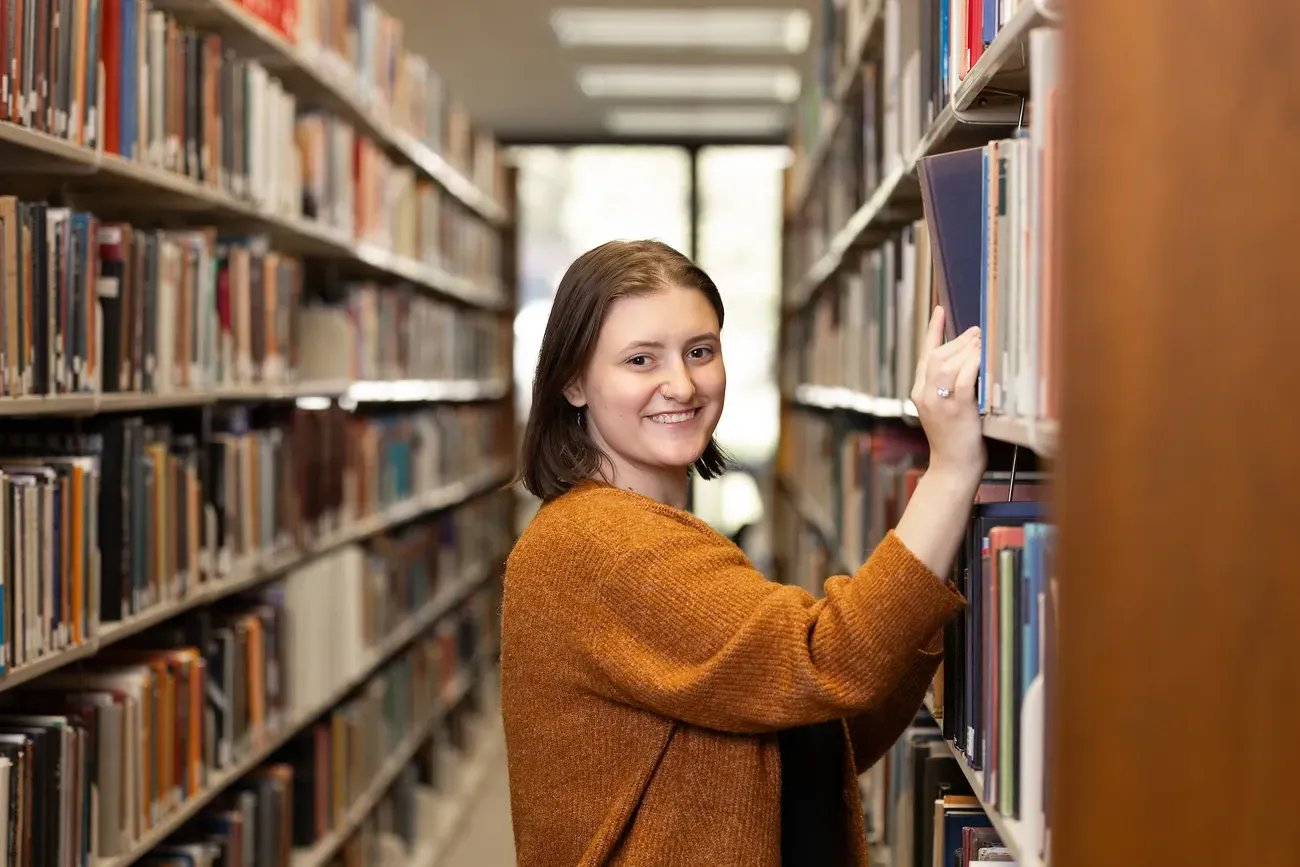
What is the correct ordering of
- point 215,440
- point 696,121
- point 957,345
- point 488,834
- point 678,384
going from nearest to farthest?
point 957,345
point 678,384
point 215,440
point 488,834
point 696,121

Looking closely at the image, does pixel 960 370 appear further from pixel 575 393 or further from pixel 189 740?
pixel 189 740

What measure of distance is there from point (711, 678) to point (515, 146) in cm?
725

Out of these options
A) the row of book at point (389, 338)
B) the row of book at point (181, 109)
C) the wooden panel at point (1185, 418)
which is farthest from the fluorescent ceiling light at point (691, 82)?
the wooden panel at point (1185, 418)

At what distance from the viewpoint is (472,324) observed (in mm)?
5961

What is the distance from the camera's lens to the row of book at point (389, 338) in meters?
3.63

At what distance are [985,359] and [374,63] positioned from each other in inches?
121

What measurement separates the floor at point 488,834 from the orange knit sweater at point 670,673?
280 centimetres

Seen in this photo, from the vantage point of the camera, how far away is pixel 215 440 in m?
2.63

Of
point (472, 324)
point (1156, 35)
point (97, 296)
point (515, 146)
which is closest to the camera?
point (1156, 35)

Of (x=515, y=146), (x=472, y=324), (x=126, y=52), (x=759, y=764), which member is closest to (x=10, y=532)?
(x=126, y=52)

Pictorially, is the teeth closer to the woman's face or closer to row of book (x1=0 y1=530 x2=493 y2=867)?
the woman's face

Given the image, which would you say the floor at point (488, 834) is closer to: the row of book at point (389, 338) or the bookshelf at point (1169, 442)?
the row of book at point (389, 338)

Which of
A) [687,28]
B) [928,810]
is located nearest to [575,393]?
[928,810]

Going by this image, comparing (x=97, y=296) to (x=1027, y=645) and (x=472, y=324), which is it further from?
(x=472, y=324)
